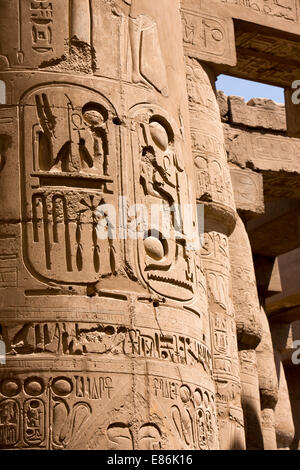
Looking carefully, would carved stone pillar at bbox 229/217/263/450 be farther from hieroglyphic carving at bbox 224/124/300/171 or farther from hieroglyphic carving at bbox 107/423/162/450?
hieroglyphic carving at bbox 107/423/162/450

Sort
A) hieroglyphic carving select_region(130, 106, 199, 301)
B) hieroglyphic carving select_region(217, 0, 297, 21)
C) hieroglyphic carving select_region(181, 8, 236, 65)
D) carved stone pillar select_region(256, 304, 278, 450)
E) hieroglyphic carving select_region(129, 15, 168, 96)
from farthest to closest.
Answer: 1. carved stone pillar select_region(256, 304, 278, 450)
2. hieroglyphic carving select_region(217, 0, 297, 21)
3. hieroglyphic carving select_region(181, 8, 236, 65)
4. hieroglyphic carving select_region(129, 15, 168, 96)
5. hieroglyphic carving select_region(130, 106, 199, 301)

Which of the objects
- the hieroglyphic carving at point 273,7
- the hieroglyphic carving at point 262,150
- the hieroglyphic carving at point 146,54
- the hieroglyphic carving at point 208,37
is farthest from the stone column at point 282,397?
the hieroglyphic carving at point 146,54

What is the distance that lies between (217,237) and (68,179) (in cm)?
330

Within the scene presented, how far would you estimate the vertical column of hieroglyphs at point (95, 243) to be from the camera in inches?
184

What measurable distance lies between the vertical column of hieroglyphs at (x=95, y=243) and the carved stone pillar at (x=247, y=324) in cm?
364

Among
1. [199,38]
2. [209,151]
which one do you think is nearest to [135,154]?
[209,151]

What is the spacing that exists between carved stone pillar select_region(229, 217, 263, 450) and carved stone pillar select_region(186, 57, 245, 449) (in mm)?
1000

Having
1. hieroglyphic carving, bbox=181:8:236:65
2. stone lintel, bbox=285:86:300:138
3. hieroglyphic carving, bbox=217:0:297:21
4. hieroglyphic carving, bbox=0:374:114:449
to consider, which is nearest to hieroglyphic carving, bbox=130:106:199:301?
hieroglyphic carving, bbox=0:374:114:449

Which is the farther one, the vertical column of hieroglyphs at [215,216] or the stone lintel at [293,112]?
the stone lintel at [293,112]

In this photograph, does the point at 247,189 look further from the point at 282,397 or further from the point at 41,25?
the point at 41,25

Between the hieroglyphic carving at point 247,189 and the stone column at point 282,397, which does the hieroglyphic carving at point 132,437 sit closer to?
the hieroglyphic carving at point 247,189

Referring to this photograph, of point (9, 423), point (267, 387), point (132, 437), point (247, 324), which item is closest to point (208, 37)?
point (247, 324)

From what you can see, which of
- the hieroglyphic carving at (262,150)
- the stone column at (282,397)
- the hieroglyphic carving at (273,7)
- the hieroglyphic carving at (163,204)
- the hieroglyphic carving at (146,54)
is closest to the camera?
the hieroglyphic carving at (163,204)

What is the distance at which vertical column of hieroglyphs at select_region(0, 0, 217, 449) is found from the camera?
4.67 meters
